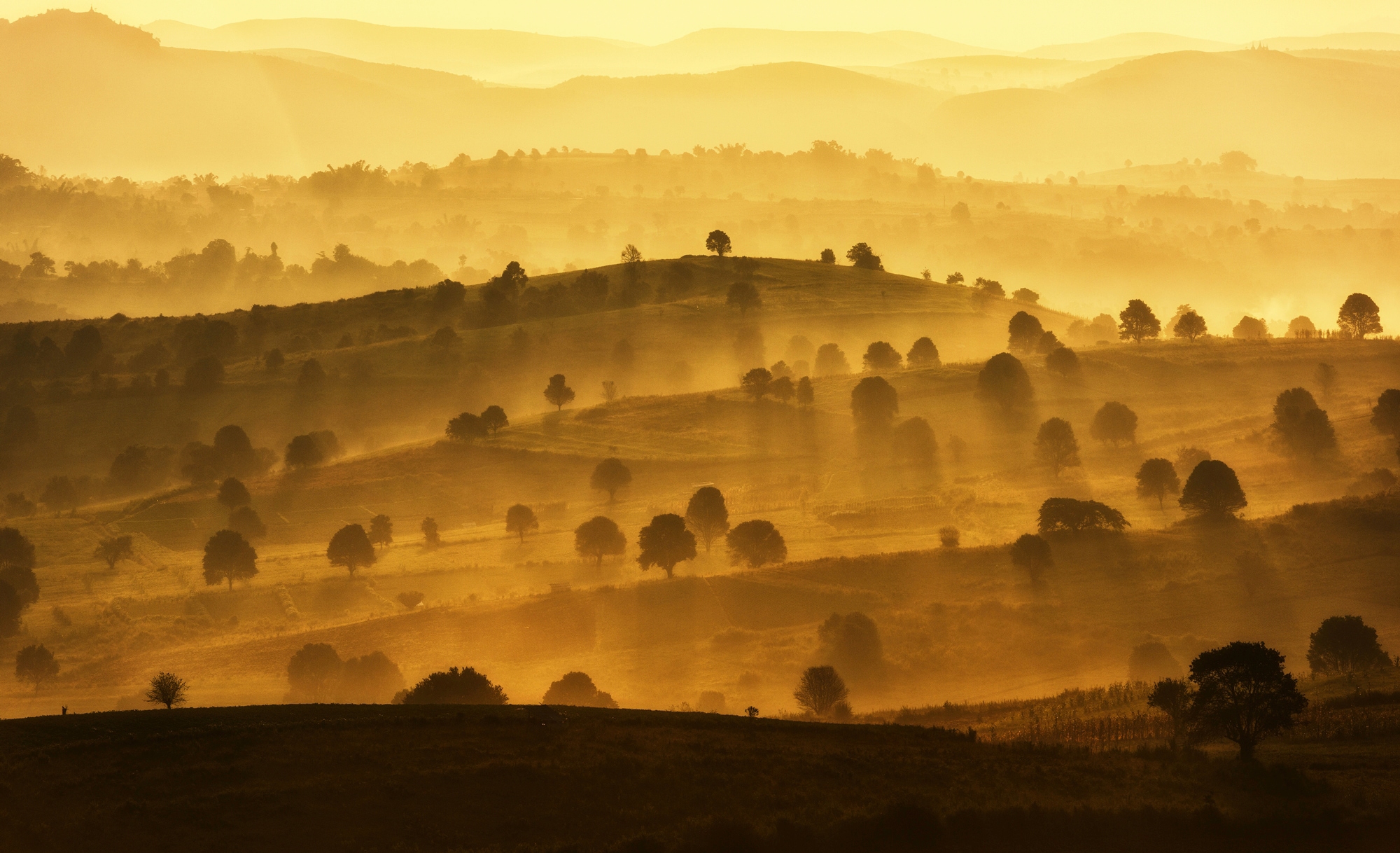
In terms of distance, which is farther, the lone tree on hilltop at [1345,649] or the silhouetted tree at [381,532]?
the silhouetted tree at [381,532]

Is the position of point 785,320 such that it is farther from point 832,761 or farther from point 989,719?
point 832,761

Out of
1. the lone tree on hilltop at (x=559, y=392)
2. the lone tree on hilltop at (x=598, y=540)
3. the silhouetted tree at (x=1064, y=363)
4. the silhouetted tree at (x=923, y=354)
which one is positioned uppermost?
the silhouetted tree at (x=923, y=354)

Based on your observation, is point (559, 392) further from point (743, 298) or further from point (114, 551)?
point (114, 551)

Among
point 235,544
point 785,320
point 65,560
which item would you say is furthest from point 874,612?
point 785,320

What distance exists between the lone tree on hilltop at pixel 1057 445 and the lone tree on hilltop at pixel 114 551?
90.7m

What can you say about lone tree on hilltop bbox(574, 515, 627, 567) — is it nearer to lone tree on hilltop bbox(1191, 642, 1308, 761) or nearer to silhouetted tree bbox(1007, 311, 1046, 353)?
lone tree on hilltop bbox(1191, 642, 1308, 761)

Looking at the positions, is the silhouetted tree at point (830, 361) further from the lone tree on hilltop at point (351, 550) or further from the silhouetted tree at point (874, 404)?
the lone tree on hilltop at point (351, 550)

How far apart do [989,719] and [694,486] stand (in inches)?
2446

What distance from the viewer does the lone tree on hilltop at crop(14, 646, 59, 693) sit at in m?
73.7

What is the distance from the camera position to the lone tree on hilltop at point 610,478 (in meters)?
107

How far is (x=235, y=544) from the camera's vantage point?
300 feet

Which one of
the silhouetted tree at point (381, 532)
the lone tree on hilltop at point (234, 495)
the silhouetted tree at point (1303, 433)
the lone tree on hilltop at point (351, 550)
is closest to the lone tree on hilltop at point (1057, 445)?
the silhouetted tree at point (1303, 433)

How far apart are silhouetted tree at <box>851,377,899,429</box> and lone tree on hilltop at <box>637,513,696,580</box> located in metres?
41.2

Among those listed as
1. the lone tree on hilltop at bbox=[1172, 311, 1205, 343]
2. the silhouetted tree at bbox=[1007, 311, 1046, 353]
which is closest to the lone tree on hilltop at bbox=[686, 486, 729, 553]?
the silhouetted tree at bbox=[1007, 311, 1046, 353]
